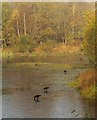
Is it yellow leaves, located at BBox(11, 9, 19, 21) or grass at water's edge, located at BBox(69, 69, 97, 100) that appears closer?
grass at water's edge, located at BBox(69, 69, 97, 100)

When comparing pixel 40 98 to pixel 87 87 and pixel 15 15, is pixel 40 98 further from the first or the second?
pixel 15 15

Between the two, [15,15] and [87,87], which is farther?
[15,15]

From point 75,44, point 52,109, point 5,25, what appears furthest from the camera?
point 5,25

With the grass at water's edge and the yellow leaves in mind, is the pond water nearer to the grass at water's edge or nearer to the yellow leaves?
the grass at water's edge

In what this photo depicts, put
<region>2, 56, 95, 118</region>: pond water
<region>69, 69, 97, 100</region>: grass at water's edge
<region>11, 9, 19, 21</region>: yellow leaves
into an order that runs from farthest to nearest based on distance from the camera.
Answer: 1. <region>11, 9, 19, 21</region>: yellow leaves
2. <region>69, 69, 97, 100</region>: grass at water's edge
3. <region>2, 56, 95, 118</region>: pond water

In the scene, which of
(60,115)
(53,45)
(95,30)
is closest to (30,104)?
(60,115)

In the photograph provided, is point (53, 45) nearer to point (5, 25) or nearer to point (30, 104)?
point (5, 25)

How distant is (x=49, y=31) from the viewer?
48562mm

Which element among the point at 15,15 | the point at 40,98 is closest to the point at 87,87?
the point at 40,98

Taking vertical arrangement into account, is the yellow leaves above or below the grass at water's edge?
above

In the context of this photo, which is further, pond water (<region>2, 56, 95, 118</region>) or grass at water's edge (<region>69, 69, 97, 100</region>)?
grass at water's edge (<region>69, 69, 97, 100</region>)

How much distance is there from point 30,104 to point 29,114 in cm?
204

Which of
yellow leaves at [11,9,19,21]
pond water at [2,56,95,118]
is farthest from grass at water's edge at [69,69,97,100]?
yellow leaves at [11,9,19,21]

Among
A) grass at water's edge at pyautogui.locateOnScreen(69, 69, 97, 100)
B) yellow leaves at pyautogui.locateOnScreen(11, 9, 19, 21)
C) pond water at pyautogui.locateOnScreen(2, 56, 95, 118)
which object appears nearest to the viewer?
pond water at pyautogui.locateOnScreen(2, 56, 95, 118)
